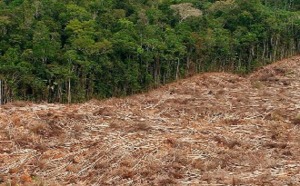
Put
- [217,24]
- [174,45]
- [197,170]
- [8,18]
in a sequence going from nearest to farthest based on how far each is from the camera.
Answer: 1. [197,170]
2. [8,18]
3. [174,45]
4. [217,24]

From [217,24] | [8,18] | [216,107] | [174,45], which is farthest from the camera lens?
[217,24]

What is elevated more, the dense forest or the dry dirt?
the dense forest

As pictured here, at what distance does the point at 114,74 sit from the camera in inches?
757

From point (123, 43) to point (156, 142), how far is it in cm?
984

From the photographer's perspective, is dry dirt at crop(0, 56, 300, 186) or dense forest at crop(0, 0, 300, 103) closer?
dry dirt at crop(0, 56, 300, 186)

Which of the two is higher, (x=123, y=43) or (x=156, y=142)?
(x=123, y=43)

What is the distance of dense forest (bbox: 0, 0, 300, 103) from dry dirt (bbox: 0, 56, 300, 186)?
138 inches

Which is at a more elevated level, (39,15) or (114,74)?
(39,15)

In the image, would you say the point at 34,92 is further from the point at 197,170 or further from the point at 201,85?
the point at 197,170

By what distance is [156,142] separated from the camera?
10.2 m

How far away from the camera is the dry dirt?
28.0ft

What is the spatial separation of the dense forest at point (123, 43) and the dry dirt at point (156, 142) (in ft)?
11.5

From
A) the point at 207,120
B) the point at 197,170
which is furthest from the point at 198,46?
the point at 197,170

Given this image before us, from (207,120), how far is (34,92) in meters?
8.12
